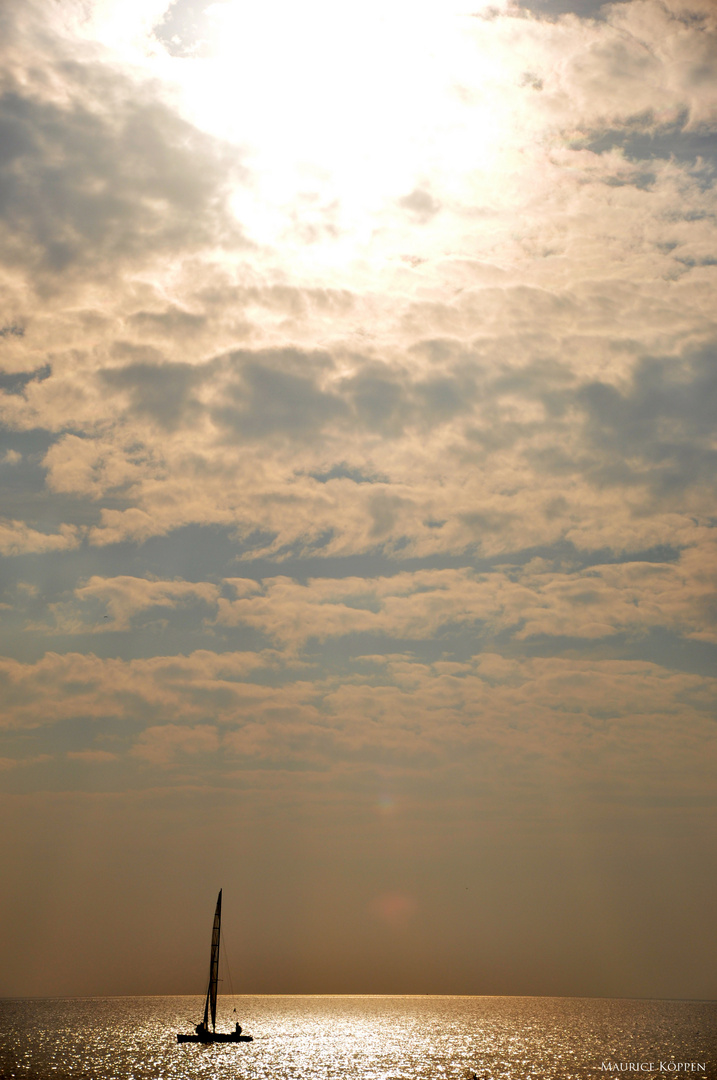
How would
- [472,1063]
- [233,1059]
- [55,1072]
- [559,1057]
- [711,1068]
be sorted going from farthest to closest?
[233,1059] → [559,1057] → [472,1063] → [711,1068] → [55,1072]

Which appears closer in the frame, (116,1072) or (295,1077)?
(116,1072)

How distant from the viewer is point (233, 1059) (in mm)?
192875

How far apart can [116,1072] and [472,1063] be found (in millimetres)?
70608

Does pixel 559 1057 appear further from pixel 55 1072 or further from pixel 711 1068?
pixel 55 1072

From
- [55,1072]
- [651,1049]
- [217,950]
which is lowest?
[651,1049]

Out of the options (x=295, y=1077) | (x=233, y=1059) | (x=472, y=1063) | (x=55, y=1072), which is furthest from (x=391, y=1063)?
(x=55, y=1072)

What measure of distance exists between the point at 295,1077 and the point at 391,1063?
3164 centimetres

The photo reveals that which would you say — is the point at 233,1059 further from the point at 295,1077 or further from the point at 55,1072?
the point at 55,1072

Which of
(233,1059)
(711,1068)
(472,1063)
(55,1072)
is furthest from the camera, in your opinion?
(233,1059)

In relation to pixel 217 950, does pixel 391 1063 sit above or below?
below

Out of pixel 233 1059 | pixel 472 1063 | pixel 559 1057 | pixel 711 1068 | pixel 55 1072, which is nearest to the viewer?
pixel 55 1072

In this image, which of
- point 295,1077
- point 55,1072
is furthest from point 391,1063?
point 55,1072

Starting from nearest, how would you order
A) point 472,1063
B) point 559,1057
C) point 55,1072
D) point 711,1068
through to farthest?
point 55,1072
point 711,1068
point 472,1063
point 559,1057

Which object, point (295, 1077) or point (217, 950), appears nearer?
point (217, 950)
